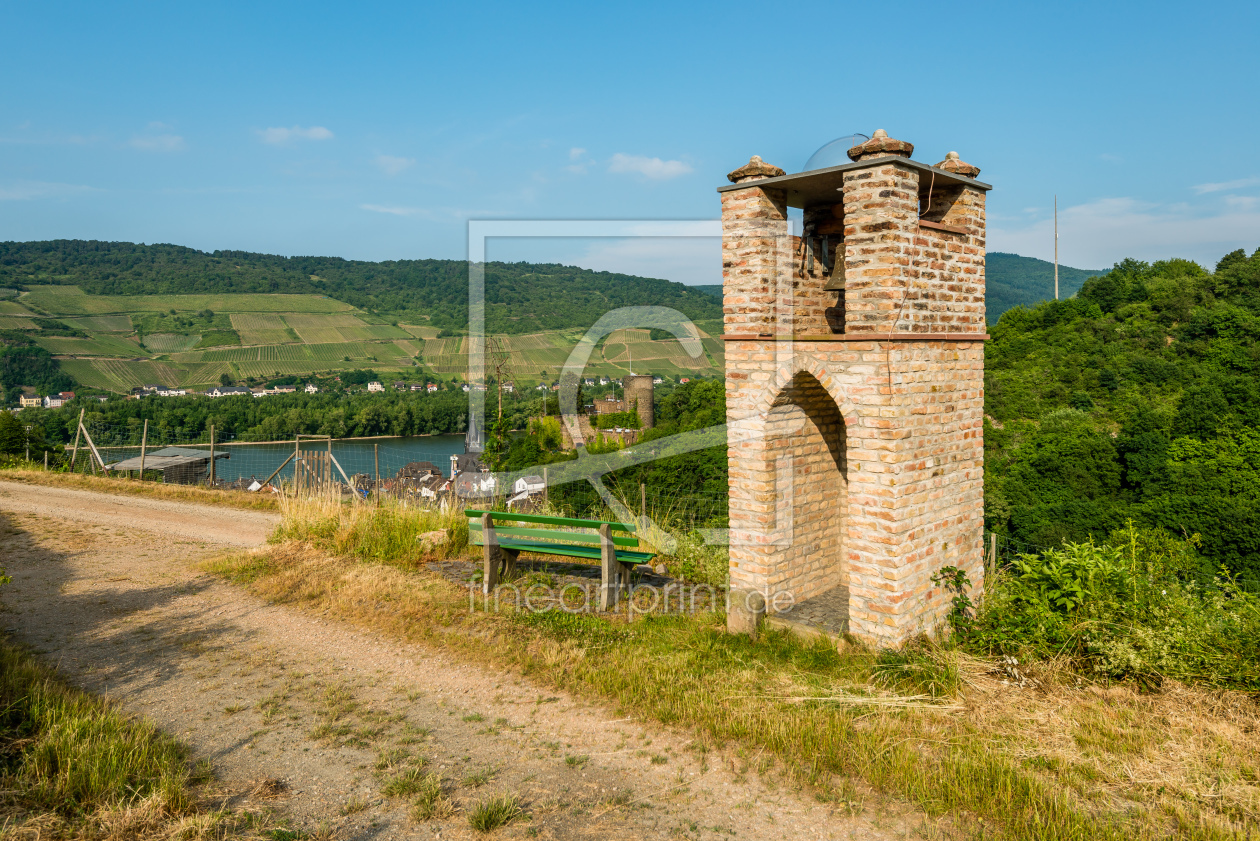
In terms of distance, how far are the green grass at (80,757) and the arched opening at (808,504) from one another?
417 centimetres

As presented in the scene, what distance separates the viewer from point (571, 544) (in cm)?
653

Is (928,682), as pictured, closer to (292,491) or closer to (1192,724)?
(1192,724)

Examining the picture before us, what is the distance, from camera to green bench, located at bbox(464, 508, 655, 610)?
20.7 feet

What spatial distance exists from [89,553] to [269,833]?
8.17 meters

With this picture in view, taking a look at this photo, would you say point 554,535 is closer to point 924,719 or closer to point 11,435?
point 924,719

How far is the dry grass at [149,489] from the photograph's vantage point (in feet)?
42.8

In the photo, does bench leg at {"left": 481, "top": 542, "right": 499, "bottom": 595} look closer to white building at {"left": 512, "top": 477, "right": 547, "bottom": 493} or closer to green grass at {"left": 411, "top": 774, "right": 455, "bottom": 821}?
green grass at {"left": 411, "top": 774, "right": 455, "bottom": 821}

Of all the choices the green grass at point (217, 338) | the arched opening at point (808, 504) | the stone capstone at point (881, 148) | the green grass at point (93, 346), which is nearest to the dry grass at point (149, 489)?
the arched opening at point (808, 504)

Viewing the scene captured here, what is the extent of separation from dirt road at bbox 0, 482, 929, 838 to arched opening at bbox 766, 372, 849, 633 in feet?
6.16

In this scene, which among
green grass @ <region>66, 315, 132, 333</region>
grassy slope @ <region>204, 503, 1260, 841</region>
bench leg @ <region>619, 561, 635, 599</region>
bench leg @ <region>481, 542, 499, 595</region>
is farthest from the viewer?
green grass @ <region>66, 315, 132, 333</region>

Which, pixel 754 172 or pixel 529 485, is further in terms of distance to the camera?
pixel 529 485

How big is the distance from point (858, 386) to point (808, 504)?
4.97 ft

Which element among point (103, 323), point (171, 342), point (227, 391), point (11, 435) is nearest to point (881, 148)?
point (11, 435)

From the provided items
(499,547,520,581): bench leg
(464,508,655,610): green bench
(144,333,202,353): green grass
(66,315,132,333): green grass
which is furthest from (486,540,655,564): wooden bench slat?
(66,315,132,333): green grass
